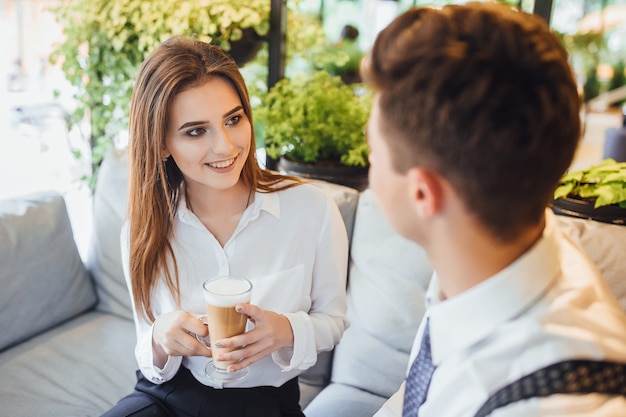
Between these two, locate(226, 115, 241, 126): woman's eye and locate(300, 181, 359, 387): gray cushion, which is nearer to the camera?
locate(226, 115, 241, 126): woman's eye

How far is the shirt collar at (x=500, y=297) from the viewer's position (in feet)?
2.72

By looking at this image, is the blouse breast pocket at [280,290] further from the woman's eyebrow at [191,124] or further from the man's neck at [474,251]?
the man's neck at [474,251]

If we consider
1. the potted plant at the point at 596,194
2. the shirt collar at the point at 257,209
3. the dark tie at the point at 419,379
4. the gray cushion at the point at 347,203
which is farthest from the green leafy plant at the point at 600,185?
the dark tie at the point at 419,379

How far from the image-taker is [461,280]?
35.6 inches

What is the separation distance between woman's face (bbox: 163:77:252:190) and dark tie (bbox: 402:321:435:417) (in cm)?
72

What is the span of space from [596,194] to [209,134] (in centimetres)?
119

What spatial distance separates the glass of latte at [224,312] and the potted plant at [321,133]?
3.38ft

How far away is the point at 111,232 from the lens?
245 cm

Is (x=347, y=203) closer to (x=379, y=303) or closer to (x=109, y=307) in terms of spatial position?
(x=379, y=303)

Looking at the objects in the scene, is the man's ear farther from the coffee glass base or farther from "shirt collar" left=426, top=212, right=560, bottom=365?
the coffee glass base

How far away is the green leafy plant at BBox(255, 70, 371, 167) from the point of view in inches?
92.3

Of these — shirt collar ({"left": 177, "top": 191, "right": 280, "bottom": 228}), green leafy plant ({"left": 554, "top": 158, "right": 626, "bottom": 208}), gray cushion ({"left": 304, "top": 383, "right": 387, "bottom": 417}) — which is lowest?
gray cushion ({"left": 304, "top": 383, "right": 387, "bottom": 417})

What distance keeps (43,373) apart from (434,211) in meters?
1.78

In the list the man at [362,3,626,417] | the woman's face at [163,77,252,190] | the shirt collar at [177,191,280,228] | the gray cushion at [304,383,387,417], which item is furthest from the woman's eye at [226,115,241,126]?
the gray cushion at [304,383,387,417]
